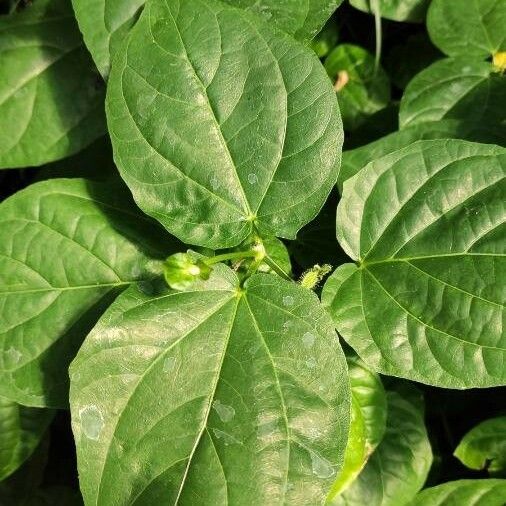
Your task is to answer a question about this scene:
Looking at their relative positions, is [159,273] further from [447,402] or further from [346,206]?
[447,402]

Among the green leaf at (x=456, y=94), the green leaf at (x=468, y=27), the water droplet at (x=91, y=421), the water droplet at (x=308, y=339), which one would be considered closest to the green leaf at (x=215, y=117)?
the water droplet at (x=308, y=339)

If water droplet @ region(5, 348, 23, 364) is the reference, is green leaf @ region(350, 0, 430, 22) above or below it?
above

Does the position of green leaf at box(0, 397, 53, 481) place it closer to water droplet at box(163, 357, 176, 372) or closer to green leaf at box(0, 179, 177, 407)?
green leaf at box(0, 179, 177, 407)

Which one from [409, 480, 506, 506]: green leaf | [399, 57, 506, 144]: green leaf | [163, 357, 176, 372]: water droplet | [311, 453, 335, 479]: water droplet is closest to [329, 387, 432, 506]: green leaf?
[409, 480, 506, 506]: green leaf

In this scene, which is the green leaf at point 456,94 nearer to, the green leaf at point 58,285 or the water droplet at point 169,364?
the green leaf at point 58,285

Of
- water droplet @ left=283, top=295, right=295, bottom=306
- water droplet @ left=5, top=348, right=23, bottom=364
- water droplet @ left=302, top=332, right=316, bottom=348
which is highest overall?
water droplet @ left=283, top=295, right=295, bottom=306

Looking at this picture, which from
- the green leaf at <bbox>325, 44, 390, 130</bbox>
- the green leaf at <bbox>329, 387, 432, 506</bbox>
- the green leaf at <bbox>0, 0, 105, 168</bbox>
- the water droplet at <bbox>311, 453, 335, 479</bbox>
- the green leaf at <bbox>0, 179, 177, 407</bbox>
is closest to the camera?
the water droplet at <bbox>311, 453, 335, 479</bbox>

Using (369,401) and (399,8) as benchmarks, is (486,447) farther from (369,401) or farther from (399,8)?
(399,8)
